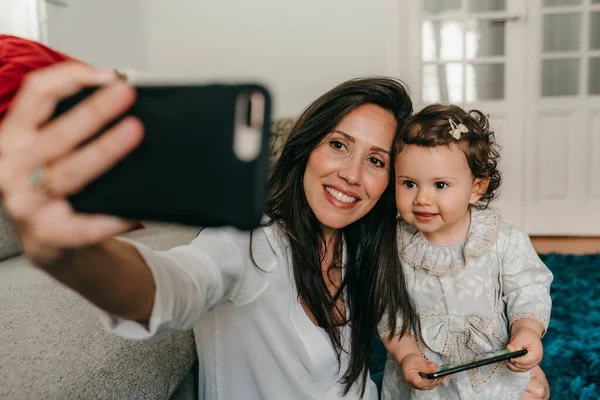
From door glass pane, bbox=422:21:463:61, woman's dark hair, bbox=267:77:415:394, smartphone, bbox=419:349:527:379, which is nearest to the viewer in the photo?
smartphone, bbox=419:349:527:379

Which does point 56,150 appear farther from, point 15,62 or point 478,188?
point 15,62

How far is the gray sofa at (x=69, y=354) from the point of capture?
2.32 ft

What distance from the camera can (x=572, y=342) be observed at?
1699 mm

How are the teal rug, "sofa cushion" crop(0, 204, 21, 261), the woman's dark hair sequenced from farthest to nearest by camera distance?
the teal rug → "sofa cushion" crop(0, 204, 21, 261) → the woman's dark hair

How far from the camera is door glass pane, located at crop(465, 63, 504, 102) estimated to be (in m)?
3.38

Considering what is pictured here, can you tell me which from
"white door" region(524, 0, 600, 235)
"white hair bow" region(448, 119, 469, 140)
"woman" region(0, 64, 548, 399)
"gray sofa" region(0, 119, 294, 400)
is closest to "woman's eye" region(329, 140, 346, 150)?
"woman" region(0, 64, 548, 399)

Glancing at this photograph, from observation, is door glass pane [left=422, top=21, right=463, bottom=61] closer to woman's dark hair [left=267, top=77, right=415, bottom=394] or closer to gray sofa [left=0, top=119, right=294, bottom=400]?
woman's dark hair [left=267, top=77, right=415, bottom=394]

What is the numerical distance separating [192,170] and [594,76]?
3606mm

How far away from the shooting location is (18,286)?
3.53ft

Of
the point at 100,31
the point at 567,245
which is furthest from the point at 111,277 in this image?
the point at 567,245

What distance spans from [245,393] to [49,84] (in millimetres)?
832

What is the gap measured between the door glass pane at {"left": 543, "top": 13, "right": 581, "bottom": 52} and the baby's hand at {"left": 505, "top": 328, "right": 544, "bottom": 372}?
9.29ft

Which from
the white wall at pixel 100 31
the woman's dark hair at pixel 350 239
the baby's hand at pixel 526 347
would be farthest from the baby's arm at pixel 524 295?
A: the white wall at pixel 100 31

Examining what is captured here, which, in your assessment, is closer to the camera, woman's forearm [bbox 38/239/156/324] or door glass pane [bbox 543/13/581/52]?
woman's forearm [bbox 38/239/156/324]
